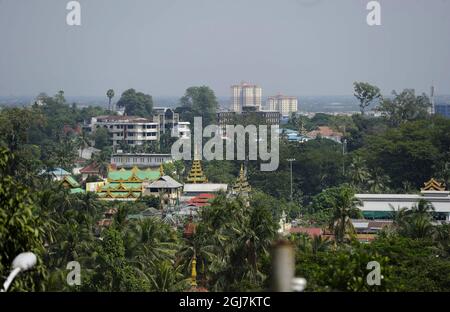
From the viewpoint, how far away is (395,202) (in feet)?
162

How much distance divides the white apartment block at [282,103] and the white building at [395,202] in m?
134

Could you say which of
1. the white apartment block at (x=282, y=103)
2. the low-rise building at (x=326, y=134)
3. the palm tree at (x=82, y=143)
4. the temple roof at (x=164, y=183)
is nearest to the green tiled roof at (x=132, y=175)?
the temple roof at (x=164, y=183)

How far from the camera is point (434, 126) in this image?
68.1 m

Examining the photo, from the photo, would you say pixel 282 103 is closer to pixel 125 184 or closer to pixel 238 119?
pixel 238 119

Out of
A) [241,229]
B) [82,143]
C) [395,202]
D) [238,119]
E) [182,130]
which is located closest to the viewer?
[241,229]

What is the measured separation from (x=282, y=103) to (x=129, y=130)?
10017cm

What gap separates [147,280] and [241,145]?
4790 cm

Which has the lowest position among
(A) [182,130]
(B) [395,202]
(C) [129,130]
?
(B) [395,202]

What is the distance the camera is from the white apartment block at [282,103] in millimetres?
186500

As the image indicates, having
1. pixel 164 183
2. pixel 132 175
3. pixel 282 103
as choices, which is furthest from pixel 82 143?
pixel 282 103

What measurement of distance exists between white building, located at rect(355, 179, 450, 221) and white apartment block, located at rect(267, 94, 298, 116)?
13409cm

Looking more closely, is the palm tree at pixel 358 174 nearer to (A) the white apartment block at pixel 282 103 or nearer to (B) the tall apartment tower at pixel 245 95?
(B) the tall apartment tower at pixel 245 95
